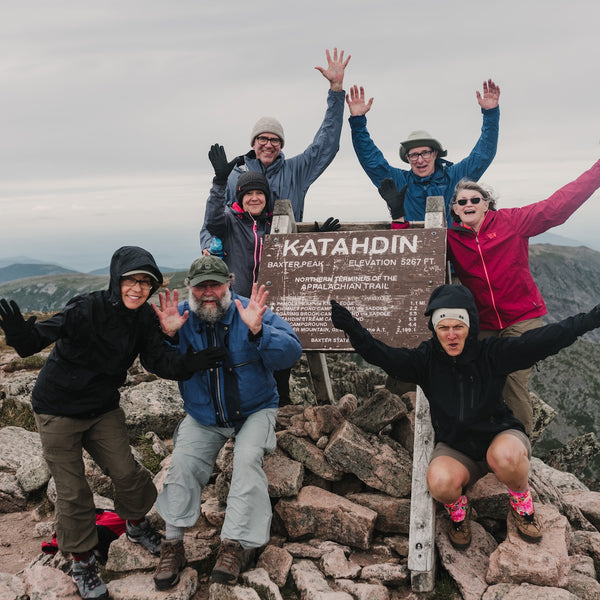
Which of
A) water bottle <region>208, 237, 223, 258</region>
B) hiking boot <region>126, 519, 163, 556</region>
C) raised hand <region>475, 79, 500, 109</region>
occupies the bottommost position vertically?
hiking boot <region>126, 519, 163, 556</region>

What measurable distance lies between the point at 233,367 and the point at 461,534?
11.1 feet

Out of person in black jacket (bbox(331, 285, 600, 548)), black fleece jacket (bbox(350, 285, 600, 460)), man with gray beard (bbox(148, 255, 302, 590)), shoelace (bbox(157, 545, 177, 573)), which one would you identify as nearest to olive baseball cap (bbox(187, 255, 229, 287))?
man with gray beard (bbox(148, 255, 302, 590))

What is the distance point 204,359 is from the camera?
244 inches

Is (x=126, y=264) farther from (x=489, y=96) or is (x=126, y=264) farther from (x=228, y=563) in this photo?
(x=489, y=96)

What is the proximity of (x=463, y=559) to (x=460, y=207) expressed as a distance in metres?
4.50

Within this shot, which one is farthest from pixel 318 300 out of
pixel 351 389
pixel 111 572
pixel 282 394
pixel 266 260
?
pixel 351 389

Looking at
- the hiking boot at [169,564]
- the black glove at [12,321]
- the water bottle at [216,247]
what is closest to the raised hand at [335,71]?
the water bottle at [216,247]

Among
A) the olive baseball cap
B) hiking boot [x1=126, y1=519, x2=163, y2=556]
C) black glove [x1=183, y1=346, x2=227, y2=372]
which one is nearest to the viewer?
black glove [x1=183, y1=346, x2=227, y2=372]

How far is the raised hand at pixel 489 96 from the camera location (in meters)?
9.21

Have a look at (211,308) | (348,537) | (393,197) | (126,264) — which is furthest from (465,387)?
(126,264)

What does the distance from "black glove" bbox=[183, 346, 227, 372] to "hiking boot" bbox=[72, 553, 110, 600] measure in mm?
2483

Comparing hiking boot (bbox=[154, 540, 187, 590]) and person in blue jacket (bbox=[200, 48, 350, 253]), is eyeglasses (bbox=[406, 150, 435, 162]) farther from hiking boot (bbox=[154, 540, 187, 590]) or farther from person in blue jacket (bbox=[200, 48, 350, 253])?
hiking boot (bbox=[154, 540, 187, 590])

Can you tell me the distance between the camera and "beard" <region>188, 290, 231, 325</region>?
6.47 meters

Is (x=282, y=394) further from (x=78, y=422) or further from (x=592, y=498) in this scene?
(x=592, y=498)
